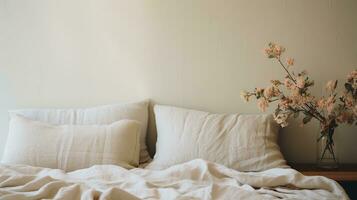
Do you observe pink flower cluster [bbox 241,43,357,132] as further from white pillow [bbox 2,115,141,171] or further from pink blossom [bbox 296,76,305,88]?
white pillow [bbox 2,115,141,171]

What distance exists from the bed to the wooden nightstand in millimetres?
177

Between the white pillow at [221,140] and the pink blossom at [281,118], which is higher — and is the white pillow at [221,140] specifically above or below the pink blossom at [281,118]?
below

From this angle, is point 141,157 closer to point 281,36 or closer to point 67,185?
point 67,185

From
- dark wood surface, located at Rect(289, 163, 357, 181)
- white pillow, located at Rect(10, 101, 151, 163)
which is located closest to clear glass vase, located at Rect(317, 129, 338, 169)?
dark wood surface, located at Rect(289, 163, 357, 181)

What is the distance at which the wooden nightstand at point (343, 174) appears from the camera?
202cm

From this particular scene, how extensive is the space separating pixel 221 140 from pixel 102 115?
0.80 meters

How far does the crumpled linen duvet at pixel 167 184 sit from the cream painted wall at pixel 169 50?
26.3 inches

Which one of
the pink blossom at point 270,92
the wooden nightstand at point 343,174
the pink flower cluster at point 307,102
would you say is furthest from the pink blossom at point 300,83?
the wooden nightstand at point 343,174

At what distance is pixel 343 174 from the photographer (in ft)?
6.78

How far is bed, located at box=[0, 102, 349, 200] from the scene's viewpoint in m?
1.79

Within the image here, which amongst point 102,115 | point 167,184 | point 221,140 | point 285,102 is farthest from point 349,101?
point 102,115

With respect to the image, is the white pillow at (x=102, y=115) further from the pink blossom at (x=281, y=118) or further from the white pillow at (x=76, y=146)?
the pink blossom at (x=281, y=118)

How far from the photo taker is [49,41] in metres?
2.74

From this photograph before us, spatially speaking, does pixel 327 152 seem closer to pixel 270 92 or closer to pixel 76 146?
pixel 270 92
